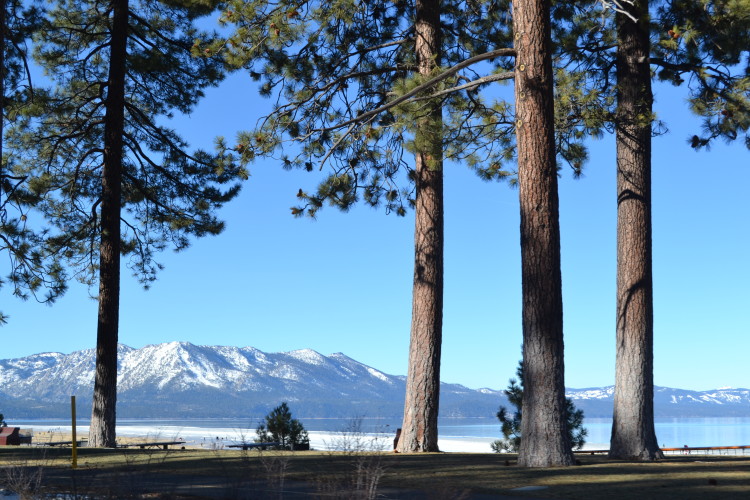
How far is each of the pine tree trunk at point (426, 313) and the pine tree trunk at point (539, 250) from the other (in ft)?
9.10

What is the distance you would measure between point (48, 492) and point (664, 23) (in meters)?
12.1

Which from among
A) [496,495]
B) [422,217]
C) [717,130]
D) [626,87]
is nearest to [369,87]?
[422,217]

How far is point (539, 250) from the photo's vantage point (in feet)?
38.8

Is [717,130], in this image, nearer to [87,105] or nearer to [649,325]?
[649,325]

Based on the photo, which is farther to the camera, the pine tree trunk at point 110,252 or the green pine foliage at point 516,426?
the green pine foliage at point 516,426

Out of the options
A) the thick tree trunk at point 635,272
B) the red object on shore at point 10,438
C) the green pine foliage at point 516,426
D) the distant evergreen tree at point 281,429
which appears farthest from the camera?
the green pine foliage at point 516,426

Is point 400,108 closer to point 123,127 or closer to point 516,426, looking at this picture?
point 123,127

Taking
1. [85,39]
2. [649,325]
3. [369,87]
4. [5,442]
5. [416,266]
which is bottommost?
[5,442]

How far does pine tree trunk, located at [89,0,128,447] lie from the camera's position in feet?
58.2

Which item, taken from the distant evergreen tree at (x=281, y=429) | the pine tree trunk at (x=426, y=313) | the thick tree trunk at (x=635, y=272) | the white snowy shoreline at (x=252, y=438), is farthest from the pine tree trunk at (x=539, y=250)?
the distant evergreen tree at (x=281, y=429)

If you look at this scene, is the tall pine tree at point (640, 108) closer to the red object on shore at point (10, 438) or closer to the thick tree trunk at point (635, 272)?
the thick tree trunk at point (635, 272)

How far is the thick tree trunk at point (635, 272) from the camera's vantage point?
1341 cm

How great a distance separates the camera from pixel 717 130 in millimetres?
15500

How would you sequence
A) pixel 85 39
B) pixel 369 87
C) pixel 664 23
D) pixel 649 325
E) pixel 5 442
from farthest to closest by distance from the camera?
pixel 5 442, pixel 85 39, pixel 369 87, pixel 664 23, pixel 649 325
